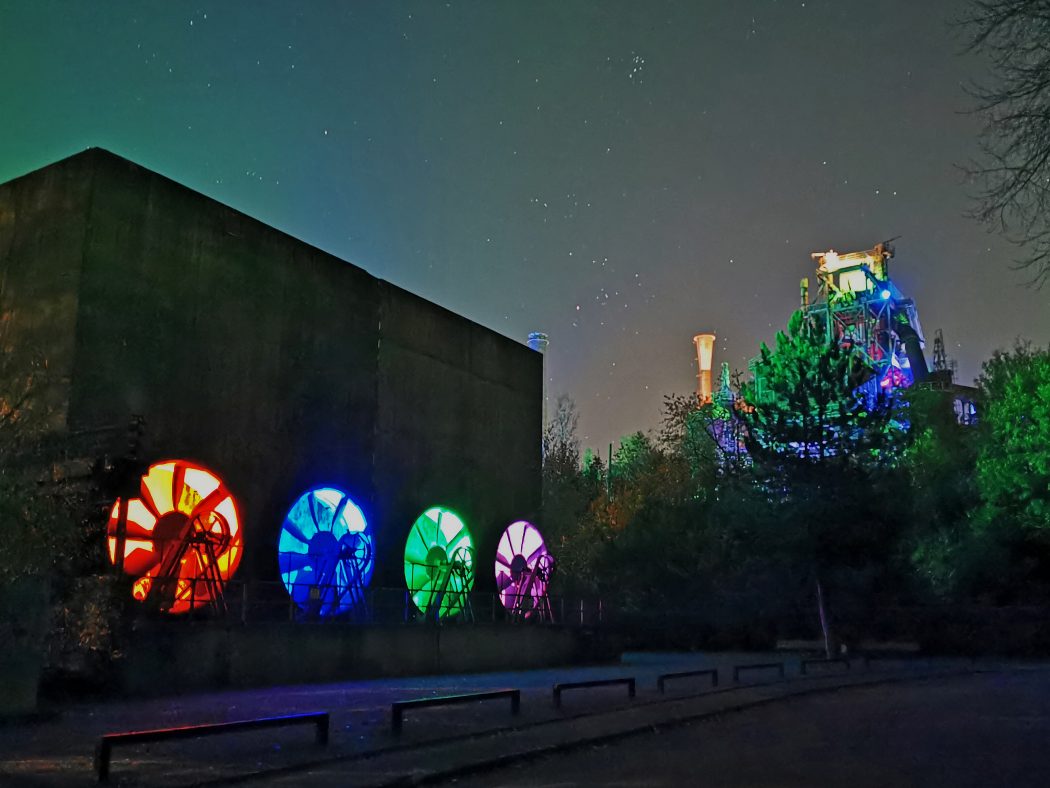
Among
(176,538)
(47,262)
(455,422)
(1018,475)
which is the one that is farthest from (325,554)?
(1018,475)

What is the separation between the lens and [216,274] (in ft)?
74.8

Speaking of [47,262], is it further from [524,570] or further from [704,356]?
[704,356]

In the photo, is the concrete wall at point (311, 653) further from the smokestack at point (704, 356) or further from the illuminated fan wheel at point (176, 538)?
the smokestack at point (704, 356)

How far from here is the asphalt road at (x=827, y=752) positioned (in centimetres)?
950

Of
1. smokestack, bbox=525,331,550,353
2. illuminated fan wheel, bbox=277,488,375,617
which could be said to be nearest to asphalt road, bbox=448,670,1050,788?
illuminated fan wheel, bbox=277,488,375,617

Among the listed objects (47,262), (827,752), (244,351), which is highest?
(47,262)

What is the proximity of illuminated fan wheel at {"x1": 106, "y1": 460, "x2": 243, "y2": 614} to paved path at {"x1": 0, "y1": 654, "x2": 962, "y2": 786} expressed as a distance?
2.39m

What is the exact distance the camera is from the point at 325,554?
2439cm

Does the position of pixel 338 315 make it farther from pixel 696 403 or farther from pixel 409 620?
pixel 696 403

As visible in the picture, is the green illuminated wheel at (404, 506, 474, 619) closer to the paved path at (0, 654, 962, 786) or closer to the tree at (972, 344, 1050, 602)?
the paved path at (0, 654, 962, 786)

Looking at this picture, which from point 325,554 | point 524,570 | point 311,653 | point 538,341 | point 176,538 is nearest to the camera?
point 176,538

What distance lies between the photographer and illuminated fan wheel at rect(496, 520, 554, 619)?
30141mm

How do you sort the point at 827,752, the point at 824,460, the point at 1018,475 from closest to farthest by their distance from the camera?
1. the point at 827,752
2. the point at 824,460
3. the point at 1018,475

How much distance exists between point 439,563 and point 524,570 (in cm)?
458
